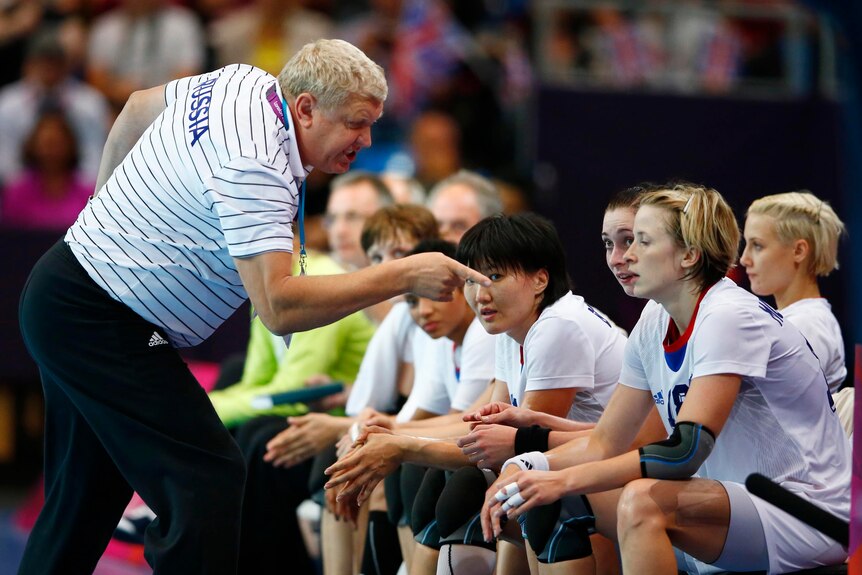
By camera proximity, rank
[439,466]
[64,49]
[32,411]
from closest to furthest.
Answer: [439,466], [32,411], [64,49]

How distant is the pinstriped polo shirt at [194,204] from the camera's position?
9.43 ft

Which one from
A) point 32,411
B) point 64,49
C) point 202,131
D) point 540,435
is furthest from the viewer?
point 64,49

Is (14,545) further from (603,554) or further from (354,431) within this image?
(603,554)

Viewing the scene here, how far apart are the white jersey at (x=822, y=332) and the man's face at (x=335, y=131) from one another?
5.00 feet

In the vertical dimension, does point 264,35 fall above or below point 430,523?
above

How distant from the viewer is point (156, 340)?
3039 mm

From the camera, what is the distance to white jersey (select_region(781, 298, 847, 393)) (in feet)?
12.0

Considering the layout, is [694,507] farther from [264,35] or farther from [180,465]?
[264,35]

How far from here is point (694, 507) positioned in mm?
2779

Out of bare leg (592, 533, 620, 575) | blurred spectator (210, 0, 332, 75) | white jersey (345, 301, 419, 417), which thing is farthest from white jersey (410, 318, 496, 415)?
blurred spectator (210, 0, 332, 75)

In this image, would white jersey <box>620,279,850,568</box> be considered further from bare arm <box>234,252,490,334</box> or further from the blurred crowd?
the blurred crowd

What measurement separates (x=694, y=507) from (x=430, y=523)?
3.36 feet

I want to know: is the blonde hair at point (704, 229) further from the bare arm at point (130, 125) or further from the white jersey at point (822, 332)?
the bare arm at point (130, 125)

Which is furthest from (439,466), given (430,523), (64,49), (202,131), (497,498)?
(64,49)
